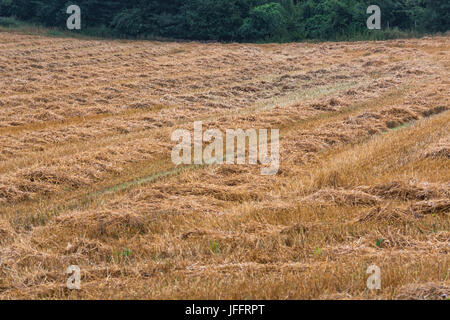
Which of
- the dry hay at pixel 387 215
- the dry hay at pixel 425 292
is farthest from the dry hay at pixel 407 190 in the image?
the dry hay at pixel 425 292

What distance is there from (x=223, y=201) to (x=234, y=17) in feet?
145

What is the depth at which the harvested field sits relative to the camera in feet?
15.7

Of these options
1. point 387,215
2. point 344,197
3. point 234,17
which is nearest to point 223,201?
point 344,197

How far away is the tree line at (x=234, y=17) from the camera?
47.3m

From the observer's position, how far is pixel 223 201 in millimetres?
7352

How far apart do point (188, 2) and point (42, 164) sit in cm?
4529

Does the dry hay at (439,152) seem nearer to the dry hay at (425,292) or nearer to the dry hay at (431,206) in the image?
the dry hay at (431,206)

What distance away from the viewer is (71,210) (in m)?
7.32

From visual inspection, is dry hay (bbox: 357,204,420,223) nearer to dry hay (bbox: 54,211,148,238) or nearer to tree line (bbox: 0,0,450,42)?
dry hay (bbox: 54,211,148,238)

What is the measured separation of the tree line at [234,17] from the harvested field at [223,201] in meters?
30.9

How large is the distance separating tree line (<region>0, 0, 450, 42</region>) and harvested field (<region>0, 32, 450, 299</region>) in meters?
30.9
